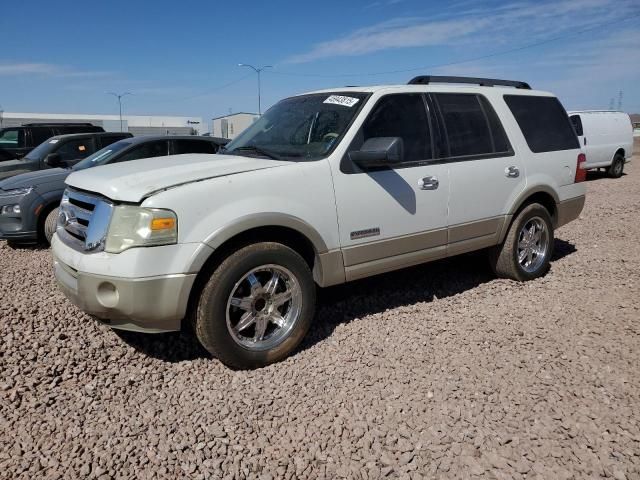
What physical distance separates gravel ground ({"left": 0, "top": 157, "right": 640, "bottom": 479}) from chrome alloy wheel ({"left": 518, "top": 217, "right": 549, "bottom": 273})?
585 mm

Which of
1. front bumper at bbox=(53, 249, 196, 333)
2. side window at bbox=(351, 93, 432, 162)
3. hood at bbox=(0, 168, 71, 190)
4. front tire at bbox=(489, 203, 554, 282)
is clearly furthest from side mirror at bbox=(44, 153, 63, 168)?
front tire at bbox=(489, 203, 554, 282)

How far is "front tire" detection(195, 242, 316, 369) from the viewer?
3264 mm

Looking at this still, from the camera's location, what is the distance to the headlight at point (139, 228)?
9.90 feet

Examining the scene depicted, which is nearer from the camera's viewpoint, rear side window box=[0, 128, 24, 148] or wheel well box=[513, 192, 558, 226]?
wheel well box=[513, 192, 558, 226]

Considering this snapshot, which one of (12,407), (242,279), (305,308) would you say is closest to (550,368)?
(305,308)

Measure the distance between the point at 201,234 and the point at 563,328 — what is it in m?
2.99

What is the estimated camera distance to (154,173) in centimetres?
338

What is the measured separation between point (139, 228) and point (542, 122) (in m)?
4.30

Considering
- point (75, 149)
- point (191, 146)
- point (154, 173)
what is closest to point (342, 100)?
point (154, 173)

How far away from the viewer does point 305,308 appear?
366 centimetres

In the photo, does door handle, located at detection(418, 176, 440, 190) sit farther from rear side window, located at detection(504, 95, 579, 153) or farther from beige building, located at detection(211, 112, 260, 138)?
beige building, located at detection(211, 112, 260, 138)

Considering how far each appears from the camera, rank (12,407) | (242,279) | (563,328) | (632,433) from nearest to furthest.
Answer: (632,433), (12,407), (242,279), (563,328)

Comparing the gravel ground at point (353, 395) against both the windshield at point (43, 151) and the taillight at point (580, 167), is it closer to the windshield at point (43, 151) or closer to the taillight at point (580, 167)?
the taillight at point (580, 167)

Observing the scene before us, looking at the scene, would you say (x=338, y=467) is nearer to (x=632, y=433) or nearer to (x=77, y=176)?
(x=632, y=433)
